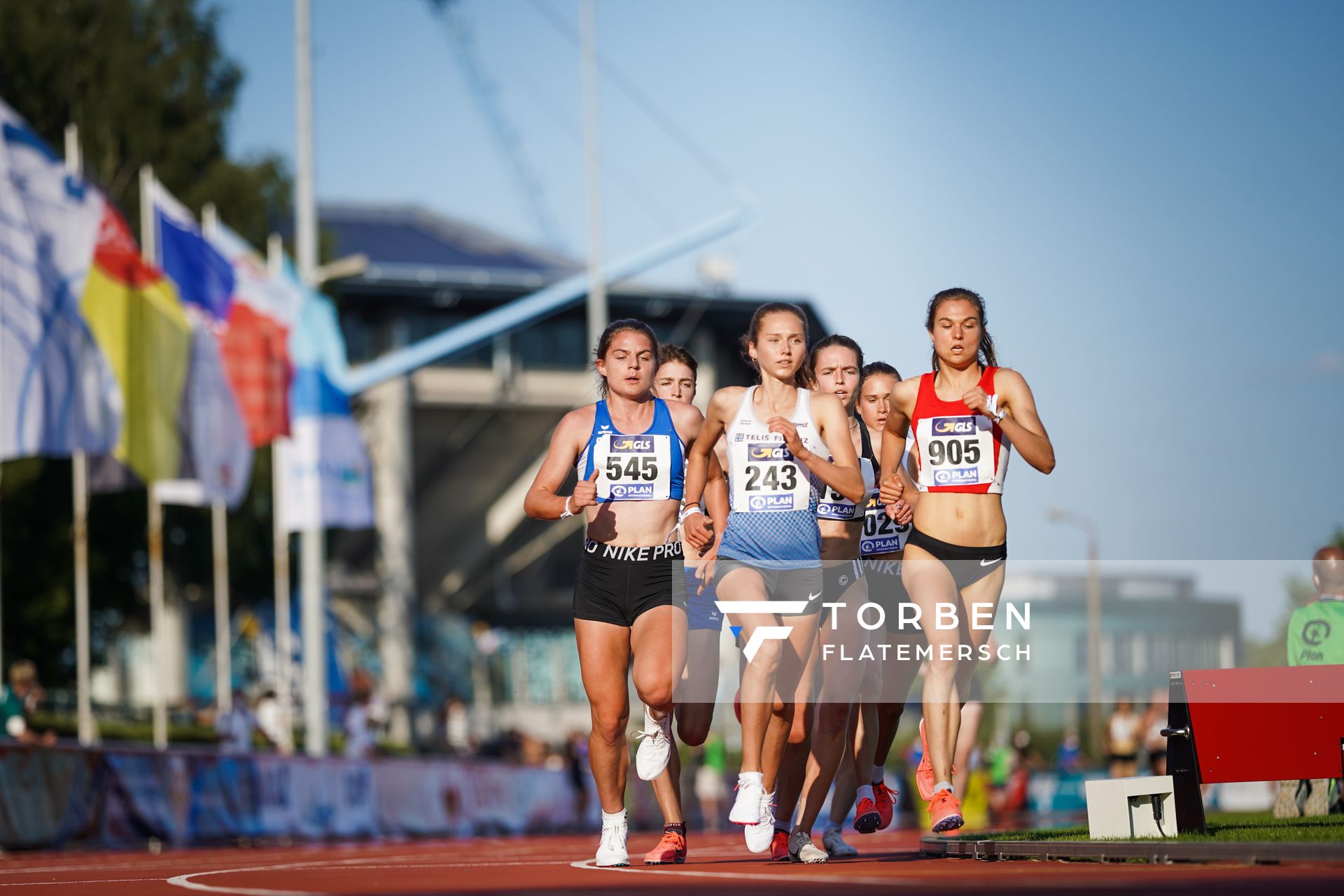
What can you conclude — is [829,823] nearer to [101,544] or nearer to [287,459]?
[287,459]

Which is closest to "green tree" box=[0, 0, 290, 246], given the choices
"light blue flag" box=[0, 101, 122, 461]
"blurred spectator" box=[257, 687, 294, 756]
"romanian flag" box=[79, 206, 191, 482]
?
"blurred spectator" box=[257, 687, 294, 756]

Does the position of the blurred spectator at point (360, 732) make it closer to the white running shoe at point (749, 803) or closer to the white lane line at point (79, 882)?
the white lane line at point (79, 882)

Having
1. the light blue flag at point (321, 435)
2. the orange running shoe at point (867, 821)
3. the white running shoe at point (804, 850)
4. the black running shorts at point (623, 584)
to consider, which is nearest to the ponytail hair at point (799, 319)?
the black running shorts at point (623, 584)

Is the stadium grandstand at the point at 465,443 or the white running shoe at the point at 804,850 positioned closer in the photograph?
the white running shoe at the point at 804,850

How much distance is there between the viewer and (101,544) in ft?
127

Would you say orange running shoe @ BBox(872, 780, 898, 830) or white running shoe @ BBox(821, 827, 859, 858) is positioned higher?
orange running shoe @ BBox(872, 780, 898, 830)

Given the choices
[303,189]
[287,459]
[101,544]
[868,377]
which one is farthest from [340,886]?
[101,544]

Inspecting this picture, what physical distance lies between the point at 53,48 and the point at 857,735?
35.8m

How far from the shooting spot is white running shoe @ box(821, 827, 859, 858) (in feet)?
33.8

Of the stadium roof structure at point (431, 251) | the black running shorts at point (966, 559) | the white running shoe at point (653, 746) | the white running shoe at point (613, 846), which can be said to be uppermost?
the stadium roof structure at point (431, 251)

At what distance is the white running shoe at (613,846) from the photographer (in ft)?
30.5

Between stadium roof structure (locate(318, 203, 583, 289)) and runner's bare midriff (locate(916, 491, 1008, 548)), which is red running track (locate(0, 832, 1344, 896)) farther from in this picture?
stadium roof structure (locate(318, 203, 583, 289))

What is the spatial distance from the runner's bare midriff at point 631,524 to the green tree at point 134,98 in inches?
1359

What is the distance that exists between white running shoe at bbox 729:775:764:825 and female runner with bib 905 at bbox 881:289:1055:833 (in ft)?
2.91
